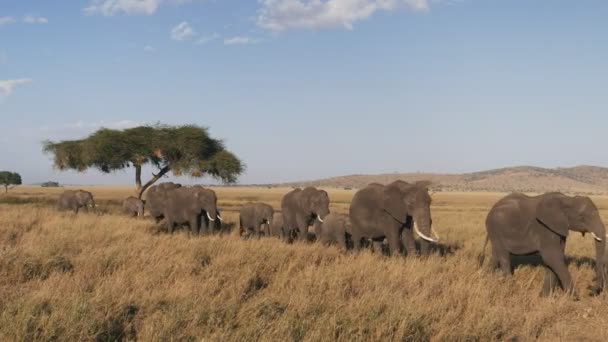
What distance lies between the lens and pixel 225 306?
6598mm

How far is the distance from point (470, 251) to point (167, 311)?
33.1ft

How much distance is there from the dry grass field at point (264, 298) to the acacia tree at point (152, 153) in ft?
89.6

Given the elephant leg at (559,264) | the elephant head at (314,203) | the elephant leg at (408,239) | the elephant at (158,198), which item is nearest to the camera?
the elephant leg at (559,264)

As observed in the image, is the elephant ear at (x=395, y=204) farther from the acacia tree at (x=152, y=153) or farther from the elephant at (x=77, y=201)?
the acacia tree at (x=152, y=153)

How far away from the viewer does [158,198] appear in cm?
2134

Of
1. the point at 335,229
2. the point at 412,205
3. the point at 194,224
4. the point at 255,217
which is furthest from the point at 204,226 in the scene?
the point at 412,205

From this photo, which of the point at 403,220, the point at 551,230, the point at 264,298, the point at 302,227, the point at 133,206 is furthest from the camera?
the point at 133,206

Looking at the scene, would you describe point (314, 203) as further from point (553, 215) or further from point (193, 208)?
point (553, 215)

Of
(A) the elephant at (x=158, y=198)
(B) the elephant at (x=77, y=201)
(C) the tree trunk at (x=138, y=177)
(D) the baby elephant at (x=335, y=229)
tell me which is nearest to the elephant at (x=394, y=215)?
(D) the baby elephant at (x=335, y=229)

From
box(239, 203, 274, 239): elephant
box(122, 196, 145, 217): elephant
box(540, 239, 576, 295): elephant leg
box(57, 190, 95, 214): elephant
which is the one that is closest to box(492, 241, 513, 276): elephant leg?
box(540, 239, 576, 295): elephant leg

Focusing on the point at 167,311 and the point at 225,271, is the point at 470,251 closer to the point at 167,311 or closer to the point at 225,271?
the point at 225,271

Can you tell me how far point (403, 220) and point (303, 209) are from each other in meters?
5.51

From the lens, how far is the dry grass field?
230 inches

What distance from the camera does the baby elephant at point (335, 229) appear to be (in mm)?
15359
